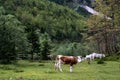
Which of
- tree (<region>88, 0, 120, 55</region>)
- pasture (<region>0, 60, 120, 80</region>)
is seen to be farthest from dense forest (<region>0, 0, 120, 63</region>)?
pasture (<region>0, 60, 120, 80</region>)

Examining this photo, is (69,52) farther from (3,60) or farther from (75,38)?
(75,38)

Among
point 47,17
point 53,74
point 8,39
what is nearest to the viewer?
point 53,74

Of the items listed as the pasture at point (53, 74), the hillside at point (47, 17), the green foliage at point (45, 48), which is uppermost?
the hillside at point (47, 17)

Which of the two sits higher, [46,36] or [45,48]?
[46,36]

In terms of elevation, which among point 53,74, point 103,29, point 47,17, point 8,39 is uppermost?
point 47,17

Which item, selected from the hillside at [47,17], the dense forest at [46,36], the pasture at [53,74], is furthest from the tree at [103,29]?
the hillside at [47,17]

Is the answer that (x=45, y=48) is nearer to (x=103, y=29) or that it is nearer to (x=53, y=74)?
(x=103, y=29)

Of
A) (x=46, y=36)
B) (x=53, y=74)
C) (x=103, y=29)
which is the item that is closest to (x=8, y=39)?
(x=53, y=74)

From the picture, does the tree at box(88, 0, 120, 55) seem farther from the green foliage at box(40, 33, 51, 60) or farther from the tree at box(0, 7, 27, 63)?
the tree at box(0, 7, 27, 63)

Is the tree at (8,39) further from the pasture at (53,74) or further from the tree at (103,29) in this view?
the tree at (103,29)

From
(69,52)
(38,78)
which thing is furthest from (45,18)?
(38,78)

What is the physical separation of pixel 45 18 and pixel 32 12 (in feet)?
26.8

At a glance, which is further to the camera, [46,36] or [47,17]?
[47,17]

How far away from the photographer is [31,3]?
18550 centimetres
